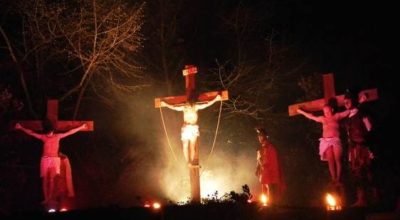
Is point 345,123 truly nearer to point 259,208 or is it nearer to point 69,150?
point 259,208

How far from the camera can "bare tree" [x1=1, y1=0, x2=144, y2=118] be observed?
13430mm

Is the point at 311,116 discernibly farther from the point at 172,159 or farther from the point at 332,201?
the point at 172,159

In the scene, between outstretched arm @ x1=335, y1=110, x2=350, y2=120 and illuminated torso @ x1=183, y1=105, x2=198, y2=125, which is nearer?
outstretched arm @ x1=335, y1=110, x2=350, y2=120

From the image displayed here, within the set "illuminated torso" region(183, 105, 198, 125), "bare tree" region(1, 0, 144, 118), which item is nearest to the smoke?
"bare tree" region(1, 0, 144, 118)

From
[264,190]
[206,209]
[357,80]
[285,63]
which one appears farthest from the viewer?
[285,63]

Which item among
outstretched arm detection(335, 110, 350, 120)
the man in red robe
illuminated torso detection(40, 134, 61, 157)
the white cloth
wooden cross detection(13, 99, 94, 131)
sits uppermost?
wooden cross detection(13, 99, 94, 131)

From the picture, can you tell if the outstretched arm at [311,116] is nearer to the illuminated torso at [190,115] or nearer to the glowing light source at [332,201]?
the glowing light source at [332,201]

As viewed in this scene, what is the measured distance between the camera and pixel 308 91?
1488 centimetres

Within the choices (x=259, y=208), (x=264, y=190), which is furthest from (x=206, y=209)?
(x=264, y=190)

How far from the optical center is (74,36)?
545 inches

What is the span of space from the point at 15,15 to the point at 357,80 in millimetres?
9941

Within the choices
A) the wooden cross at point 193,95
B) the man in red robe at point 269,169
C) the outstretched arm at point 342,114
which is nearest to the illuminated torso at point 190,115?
the wooden cross at point 193,95

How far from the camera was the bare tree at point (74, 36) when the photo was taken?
13430mm

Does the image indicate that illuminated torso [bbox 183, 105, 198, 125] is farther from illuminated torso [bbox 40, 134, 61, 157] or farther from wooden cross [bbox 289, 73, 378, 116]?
illuminated torso [bbox 40, 134, 61, 157]
